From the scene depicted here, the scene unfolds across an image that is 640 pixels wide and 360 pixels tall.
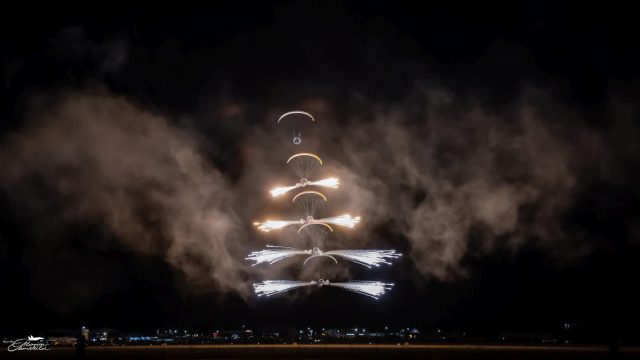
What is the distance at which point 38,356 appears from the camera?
2055 inches

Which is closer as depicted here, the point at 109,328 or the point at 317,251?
the point at 317,251

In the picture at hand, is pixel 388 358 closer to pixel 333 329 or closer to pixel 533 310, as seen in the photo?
pixel 533 310

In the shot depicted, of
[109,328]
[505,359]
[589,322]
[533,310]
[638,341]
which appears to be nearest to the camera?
[505,359]

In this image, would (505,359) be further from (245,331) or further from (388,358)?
(245,331)

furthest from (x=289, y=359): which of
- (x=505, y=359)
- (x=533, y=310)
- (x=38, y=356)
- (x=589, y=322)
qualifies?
(x=533, y=310)

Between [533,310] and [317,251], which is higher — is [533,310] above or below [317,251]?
below

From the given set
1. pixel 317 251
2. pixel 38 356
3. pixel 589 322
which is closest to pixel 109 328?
pixel 38 356

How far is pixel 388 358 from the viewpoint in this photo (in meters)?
46.3

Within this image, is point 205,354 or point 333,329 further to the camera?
point 333,329

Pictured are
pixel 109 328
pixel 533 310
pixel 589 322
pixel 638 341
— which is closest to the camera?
pixel 638 341

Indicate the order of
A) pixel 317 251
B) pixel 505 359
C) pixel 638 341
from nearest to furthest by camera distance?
pixel 505 359
pixel 317 251
pixel 638 341

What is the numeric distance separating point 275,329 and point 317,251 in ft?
339

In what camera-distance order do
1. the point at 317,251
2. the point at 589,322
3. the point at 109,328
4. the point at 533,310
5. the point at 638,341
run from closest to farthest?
the point at 317,251 → the point at 638,341 → the point at 589,322 → the point at 533,310 → the point at 109,328

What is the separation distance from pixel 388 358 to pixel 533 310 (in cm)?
8839
